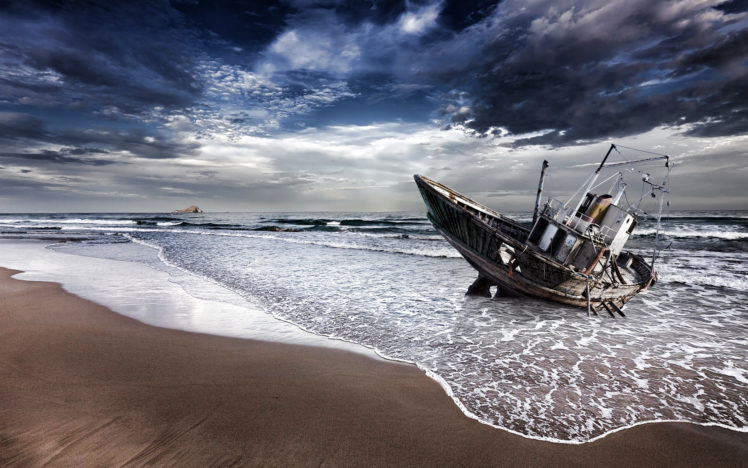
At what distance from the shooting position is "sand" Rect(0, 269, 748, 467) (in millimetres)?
3500

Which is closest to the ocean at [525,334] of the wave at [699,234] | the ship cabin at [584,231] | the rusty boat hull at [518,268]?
the rusty boat hull at [518,268]

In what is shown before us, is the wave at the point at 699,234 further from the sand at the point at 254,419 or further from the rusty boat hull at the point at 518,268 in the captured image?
the sand at the point at 254,419

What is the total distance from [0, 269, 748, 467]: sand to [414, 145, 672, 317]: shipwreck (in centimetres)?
588

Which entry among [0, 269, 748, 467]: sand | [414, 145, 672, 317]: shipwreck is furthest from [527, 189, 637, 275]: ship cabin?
[0, 269, 748, 467]: sand

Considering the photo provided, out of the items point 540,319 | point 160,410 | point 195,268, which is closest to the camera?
point 160,410

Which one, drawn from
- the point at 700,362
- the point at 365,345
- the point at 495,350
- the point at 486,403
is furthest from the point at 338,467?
the point at 700,362

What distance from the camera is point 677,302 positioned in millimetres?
11742

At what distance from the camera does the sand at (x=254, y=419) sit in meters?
3.50

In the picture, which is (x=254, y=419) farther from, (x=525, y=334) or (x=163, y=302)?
(x=163, y=302)

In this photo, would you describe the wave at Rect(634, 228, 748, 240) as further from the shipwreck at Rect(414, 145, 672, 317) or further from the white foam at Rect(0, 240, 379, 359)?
the white foam at Rect(0, 240, 379, 359)

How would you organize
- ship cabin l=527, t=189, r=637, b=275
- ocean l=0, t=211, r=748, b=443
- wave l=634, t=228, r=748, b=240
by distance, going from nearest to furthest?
1. ocean l=0, t=211, r=748, b=443
2. ship cabin l=527, t=189, r=637, b=275
3. wave l=634, t=228, r=748, b=240

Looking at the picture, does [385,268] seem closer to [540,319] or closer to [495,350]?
[540,319]

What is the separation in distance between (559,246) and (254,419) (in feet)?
34.5

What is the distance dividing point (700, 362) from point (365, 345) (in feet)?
21.9
